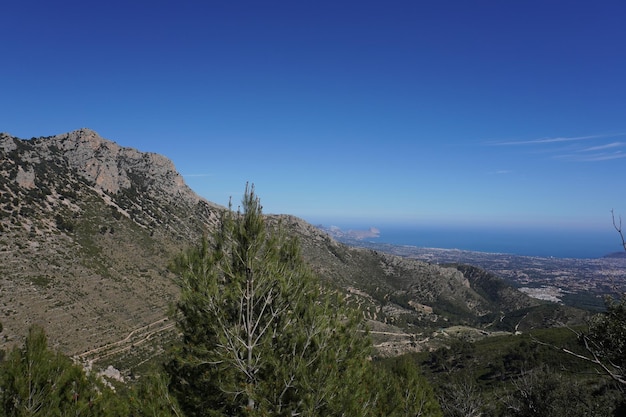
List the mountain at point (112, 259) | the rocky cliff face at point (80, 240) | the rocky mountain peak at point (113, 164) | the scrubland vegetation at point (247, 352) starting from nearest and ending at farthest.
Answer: the scrubland vegetation at point (247, 352) < the rocky cliff face at point (80, 240) < the mountain at point (112, 259) < the rocky mountain peak at point (113, 164)

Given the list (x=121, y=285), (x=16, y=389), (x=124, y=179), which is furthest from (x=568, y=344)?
(x=124, y=179)

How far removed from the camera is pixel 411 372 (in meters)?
11.3

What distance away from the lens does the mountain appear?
4491cm

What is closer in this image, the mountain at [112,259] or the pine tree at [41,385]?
the pine tree at [41,385]

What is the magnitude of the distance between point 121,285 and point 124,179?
59.1 meters

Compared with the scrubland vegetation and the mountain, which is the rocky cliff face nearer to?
the mountain

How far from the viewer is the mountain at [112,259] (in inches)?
1768

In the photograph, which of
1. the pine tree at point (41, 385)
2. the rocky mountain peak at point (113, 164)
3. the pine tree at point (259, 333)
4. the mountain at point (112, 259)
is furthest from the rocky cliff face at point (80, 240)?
the pine tree at point (41, 385)

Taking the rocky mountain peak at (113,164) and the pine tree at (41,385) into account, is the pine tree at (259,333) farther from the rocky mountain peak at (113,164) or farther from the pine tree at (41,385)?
the rocky mountain peak at (113,164)

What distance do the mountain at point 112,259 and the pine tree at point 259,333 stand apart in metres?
0.80

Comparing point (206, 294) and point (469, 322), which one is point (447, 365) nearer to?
point (206, 294)

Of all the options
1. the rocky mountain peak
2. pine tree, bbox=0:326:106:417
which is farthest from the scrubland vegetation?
the rocky mountain peak

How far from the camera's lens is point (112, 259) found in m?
65.0

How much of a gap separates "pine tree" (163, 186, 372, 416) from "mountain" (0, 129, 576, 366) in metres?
0.80
